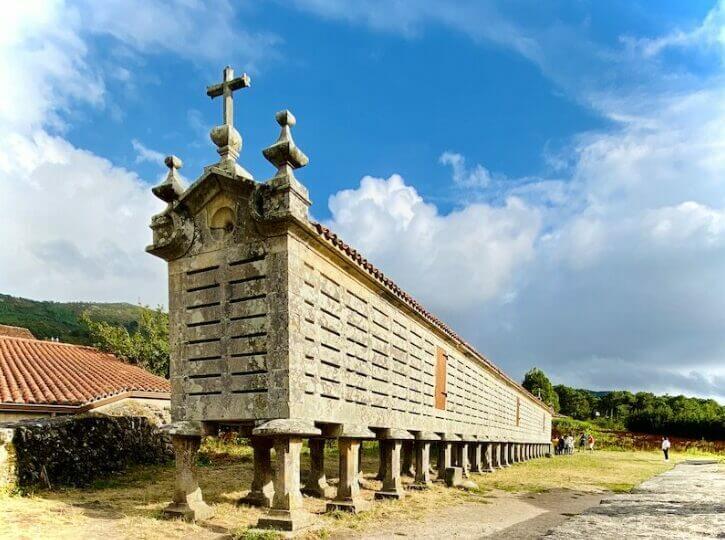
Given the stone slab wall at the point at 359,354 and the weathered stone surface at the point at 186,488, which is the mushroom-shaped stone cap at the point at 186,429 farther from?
the stone slab wall at the point at 359,354

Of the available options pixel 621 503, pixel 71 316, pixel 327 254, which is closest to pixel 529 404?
pixel 621 503

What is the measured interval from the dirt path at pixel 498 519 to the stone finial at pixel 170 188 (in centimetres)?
632

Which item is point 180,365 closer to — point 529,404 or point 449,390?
point 449,390

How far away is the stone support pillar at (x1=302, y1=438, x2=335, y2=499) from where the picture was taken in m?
13.2

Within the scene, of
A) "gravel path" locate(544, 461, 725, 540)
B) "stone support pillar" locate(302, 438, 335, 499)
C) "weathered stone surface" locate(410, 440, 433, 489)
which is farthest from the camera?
"weathered stone surface" locate(410, 440, 433, 489)

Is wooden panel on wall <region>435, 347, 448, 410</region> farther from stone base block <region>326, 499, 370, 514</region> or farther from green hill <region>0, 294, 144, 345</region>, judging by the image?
green hill <region>0, 294, 144, 345</region>

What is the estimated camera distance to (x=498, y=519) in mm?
10781

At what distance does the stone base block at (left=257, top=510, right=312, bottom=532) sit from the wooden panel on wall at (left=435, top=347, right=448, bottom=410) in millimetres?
8004

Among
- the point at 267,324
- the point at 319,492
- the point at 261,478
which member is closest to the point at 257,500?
the point at 261,478

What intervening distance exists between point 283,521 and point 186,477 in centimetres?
220

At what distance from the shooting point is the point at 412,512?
11.2 metres

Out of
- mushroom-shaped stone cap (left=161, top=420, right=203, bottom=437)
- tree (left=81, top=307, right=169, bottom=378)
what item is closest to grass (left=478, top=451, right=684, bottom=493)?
mushroom-shaped stone cap (left=161, top=420, right=203, bottom=437)

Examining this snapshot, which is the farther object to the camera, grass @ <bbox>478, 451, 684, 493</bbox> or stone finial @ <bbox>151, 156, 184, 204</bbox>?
grass @ <bbox>478, 451, 684, 493</bbox>

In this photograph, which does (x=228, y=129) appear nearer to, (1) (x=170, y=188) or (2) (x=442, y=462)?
(1) (x=170, y=188)
